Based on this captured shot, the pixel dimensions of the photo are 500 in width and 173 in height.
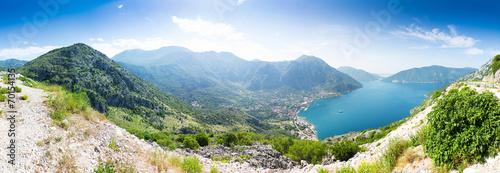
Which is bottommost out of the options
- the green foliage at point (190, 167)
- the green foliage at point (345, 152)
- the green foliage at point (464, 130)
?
the green foliage at point (345, 152)

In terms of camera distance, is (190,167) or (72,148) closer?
(72,148)

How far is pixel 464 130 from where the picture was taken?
18.9 feet

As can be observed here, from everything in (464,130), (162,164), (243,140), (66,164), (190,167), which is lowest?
(243,140)

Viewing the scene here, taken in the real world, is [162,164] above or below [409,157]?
below

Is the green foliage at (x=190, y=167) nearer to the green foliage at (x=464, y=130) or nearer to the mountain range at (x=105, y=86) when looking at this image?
the green foliage at (x=464, y=130)

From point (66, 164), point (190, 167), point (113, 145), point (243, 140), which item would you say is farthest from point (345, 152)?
point (243, 140)

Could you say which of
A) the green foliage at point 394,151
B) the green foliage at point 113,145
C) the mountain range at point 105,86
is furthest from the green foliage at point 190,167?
the mountain range at point 105,86

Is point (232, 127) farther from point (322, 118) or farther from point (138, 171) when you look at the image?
point (138, 171)

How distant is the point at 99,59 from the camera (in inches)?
5113

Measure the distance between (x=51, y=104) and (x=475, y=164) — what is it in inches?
638

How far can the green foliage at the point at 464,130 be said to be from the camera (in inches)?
200

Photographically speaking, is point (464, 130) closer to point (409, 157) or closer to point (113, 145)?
point (409, 157)

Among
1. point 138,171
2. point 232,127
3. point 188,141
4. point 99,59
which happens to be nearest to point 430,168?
point 138,171

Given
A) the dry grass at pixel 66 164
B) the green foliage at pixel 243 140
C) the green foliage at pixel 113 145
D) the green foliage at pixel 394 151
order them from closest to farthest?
the dry grass at pixel 66 164 < the green foliage at pixel 394 151 < the green foliage at pixel 113 145 < the green foliage at pixel 243 140
